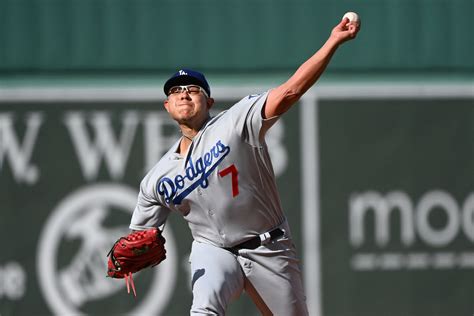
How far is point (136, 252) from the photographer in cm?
Answer: 412

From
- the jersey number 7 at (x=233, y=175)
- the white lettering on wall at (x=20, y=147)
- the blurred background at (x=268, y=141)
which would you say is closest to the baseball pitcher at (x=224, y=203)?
the jersey number 7 at (x=233, y=175)

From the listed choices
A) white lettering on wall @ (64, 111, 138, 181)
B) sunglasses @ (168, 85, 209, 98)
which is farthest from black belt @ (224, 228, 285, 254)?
white lettering on wall @ (64, 111, 138, 181)

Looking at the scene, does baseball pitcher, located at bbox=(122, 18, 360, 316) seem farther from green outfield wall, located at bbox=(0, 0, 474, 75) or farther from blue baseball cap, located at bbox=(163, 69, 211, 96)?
green outfield wall, located at bbox=(0, 0, 474, 75)

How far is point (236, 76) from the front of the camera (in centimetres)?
667

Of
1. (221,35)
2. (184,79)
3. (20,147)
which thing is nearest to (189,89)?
(184,79)

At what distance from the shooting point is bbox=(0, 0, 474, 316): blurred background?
657 centimetres

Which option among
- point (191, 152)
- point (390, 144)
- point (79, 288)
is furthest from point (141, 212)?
point (390, 144)

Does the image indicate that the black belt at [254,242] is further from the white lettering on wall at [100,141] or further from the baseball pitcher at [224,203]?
the white lettering on wall at [100,141]

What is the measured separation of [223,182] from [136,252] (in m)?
0.55

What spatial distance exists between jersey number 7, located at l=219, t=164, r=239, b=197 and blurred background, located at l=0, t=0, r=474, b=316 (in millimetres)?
2684

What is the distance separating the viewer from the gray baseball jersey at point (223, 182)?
3.88 metres

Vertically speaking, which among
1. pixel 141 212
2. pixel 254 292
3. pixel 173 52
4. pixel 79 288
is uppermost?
pixel 173 52

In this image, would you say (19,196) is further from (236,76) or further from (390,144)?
(390,144)

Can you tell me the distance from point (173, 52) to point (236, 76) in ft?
1.67
